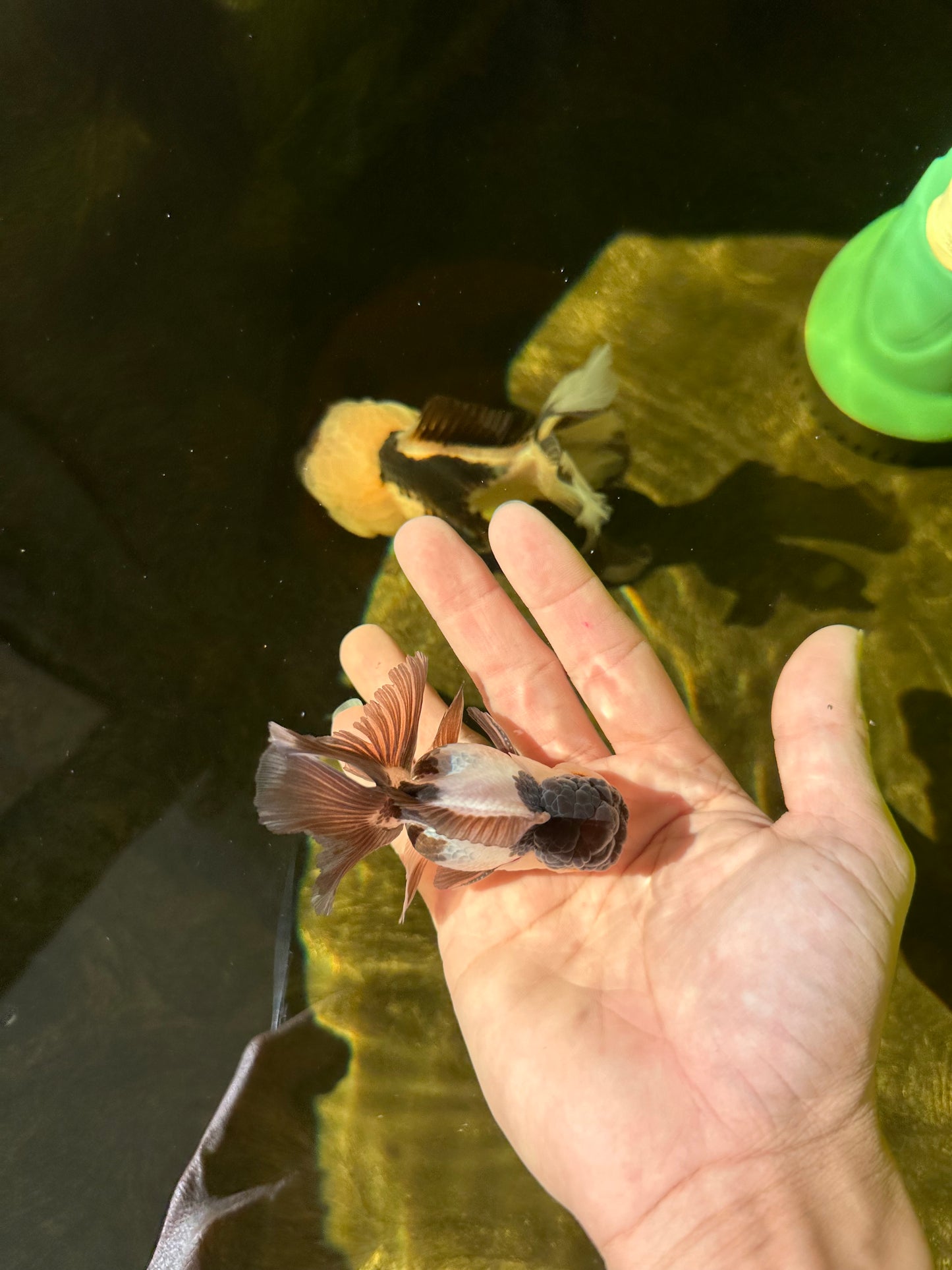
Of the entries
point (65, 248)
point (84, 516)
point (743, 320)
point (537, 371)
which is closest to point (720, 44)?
point (743, 320)

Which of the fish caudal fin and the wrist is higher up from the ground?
the fish caudal fin

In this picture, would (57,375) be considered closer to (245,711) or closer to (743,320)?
(245,711)

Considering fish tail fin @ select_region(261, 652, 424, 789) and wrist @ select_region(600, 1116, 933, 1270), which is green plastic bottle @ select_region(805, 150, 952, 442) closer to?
fish tail fin @ select_region(261, 652, 424, 789)

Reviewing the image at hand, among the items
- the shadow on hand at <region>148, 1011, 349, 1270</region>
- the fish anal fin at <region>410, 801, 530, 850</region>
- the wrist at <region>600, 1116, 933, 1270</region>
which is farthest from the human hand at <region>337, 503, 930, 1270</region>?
the shadow on hand at <region>148, 1011, 349, 1270</region>

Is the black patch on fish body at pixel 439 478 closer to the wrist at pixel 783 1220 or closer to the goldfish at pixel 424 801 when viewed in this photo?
the goldfish at pixel 424 801

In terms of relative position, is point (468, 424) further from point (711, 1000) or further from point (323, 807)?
point (711, 1000)

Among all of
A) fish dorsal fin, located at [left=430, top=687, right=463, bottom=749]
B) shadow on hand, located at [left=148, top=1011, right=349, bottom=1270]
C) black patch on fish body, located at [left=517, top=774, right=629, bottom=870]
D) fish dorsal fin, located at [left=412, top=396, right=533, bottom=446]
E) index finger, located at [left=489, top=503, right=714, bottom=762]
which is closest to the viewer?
black patch on fish body, located at [left=517, top=774, right=629, bottom=870]

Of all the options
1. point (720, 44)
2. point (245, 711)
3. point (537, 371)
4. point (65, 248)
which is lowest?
point (245, 711)
